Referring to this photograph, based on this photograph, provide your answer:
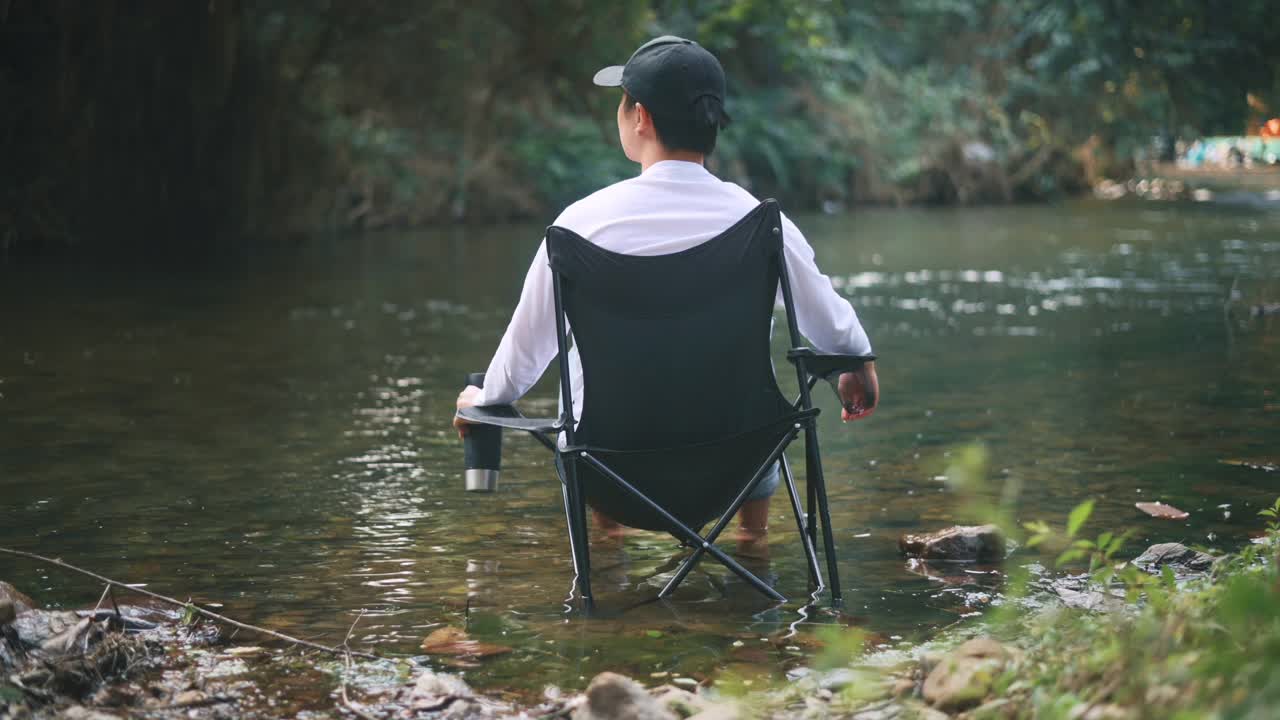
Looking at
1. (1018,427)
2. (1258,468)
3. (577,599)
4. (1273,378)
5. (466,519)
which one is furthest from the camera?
Result: (1273,378)

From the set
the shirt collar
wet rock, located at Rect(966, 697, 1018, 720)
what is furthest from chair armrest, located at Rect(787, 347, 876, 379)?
wet rock, located at Rect(966, 697, 1018, 720)

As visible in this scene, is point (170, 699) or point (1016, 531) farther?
point (1016, 531)

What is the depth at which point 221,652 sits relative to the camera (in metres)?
4.08

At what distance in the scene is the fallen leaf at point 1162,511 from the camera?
5.70 meters

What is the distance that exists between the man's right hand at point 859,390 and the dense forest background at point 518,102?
45.3ft

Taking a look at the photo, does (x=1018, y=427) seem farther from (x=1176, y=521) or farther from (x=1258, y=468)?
(x=1176, y=521)

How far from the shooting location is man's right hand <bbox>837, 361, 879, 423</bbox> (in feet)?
A: 14.6

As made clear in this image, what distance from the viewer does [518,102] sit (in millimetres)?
29453

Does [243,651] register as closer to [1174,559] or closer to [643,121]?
[643,121]

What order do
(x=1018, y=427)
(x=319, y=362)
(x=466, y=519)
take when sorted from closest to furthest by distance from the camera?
1. (x=466, y=519)
2. (x=1018, y=427)
3. (x=319, y=362)

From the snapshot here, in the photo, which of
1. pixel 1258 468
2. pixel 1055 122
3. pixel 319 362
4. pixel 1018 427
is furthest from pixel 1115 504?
pixel 1055 122

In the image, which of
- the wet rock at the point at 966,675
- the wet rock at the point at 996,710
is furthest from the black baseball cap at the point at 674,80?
the wet rock at the point at 996,710

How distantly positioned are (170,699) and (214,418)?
4.54m

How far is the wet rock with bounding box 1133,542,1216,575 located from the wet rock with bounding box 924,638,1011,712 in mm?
1448
